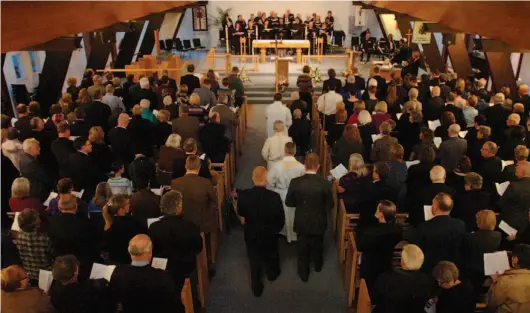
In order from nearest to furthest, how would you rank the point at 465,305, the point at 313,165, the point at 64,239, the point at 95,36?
1. the point at 465,305
2. the point at 64,239
3. the point at 313,165
4. the point at 95,36

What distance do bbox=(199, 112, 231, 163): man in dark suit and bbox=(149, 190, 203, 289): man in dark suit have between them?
2.46 meters

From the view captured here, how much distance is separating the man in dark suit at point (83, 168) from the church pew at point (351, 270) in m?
2.94

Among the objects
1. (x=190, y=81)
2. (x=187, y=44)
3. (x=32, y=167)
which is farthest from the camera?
(x=187, y=44)

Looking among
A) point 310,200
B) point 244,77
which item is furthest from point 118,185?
point 244,77

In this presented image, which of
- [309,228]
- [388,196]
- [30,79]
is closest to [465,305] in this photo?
[388,196]

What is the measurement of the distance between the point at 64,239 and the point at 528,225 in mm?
3894

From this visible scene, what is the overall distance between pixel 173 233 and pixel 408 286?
1892 mm

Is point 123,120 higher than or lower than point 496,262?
higher

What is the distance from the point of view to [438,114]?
7.27 m

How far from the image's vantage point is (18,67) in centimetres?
1341

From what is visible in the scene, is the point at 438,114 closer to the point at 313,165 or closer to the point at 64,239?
the point at 313,165

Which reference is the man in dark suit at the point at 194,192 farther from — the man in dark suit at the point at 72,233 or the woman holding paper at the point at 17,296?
the woman holding paper at the point at 17,296

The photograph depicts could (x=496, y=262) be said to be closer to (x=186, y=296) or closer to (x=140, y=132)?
(x=186, y=296)

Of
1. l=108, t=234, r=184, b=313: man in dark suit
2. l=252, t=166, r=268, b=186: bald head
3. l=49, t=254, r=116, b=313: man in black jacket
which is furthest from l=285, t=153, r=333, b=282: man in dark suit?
l=49, t=254, r=116, b=313: man in black jacket
